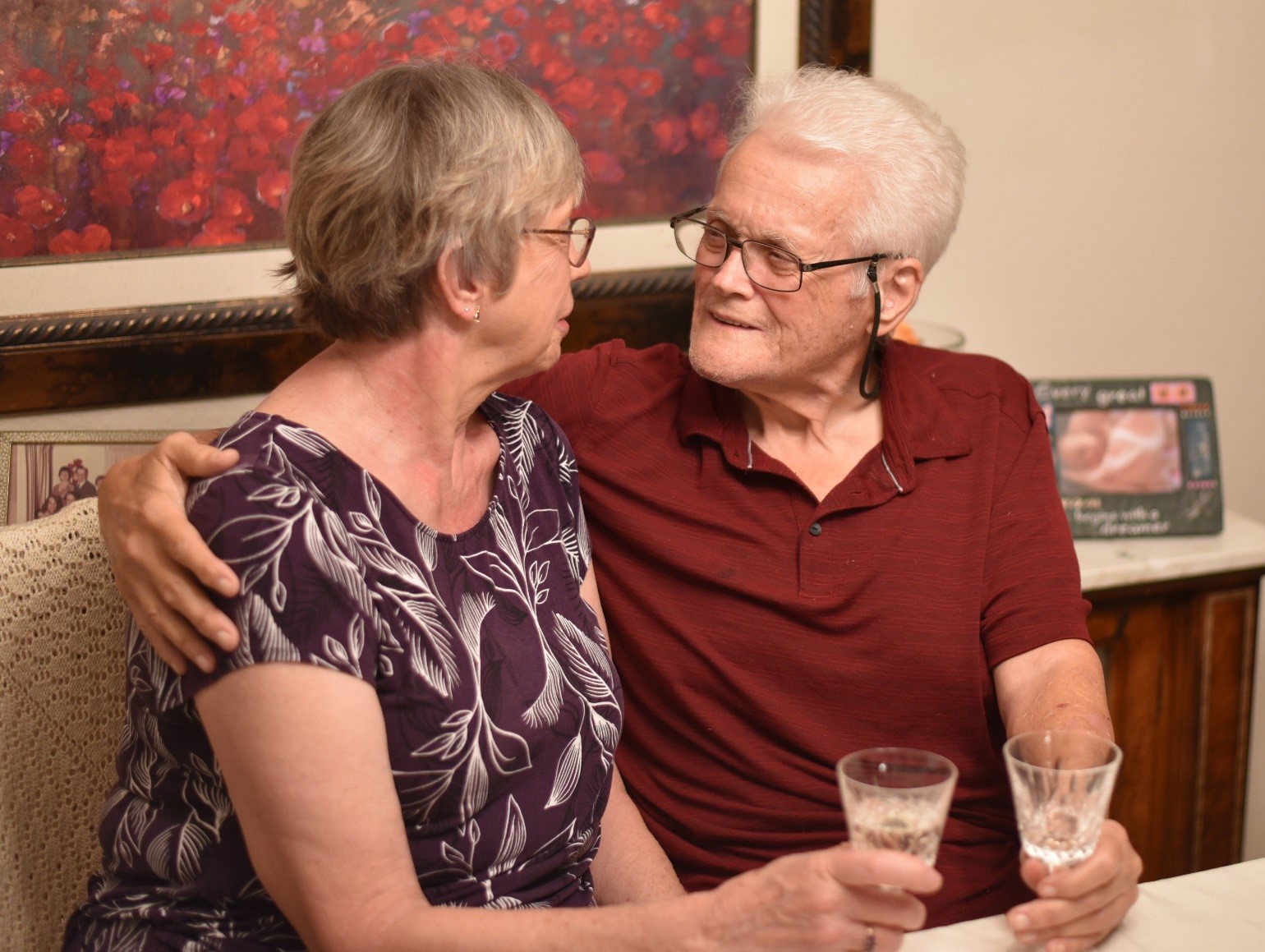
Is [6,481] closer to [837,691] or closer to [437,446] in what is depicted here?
[437,446]

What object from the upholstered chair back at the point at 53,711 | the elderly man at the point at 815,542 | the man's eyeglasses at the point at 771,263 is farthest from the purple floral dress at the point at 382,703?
the man's eyeglasses at the point at 771,263

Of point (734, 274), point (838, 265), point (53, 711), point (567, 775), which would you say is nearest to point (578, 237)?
point (734, 274)

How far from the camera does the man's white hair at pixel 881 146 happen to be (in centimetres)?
182

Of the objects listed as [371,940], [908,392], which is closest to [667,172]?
[908,392]

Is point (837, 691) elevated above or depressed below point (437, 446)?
below

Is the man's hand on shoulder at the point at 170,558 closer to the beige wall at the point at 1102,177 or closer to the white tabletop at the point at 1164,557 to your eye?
the white tabletop at the point at 1164,557

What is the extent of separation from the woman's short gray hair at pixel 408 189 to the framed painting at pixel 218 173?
702 millimetres

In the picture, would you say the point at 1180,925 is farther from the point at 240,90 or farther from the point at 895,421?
the point at 240,90

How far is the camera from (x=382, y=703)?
4.41 feet

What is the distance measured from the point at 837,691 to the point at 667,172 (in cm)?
111

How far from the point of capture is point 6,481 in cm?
198

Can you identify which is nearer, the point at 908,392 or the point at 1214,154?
the point at 908,392

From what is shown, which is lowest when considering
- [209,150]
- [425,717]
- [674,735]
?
[674,735]

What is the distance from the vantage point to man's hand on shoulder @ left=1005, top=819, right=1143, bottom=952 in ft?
4.00
